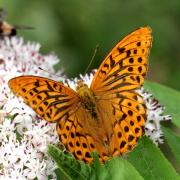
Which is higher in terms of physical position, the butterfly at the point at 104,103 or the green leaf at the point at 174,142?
the butterfly at the point at 104,103

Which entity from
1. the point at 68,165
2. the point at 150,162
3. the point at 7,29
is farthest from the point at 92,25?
the point at 68,165

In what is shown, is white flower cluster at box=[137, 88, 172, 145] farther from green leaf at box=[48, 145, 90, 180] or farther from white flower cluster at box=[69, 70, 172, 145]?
green leaf at box=[48, 145, 90, 180]

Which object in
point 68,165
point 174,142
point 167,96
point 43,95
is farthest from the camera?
point 167,96

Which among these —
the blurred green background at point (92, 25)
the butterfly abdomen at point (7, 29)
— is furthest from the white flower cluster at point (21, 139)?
the blurred green background at point (92, 25)

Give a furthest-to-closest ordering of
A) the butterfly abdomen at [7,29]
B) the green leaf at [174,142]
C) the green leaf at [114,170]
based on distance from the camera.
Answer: the butterfly abdomen at [7,29] → the green leaf at [174,142] → the green leaf at [114,170]

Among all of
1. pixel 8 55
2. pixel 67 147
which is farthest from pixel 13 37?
pixel 67 147

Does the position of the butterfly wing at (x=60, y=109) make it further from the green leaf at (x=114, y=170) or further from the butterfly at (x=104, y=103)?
the green leaf at (x=114, y=170)

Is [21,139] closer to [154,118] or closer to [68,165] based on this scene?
[68,165]

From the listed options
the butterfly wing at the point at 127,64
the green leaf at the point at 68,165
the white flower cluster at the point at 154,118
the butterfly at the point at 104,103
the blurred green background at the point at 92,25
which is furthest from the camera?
the blurred green background at the point at 92,25
